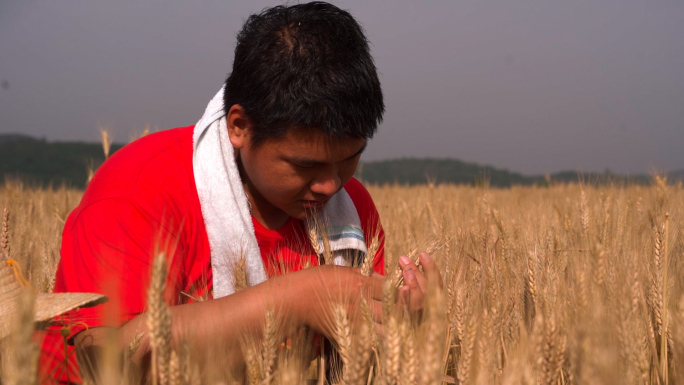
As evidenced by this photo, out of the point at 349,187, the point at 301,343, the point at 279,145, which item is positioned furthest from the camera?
the point at 349,187

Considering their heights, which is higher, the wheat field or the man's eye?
the man's eye

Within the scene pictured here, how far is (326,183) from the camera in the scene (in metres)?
A: 1.48

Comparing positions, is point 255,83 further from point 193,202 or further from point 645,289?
point 645,289

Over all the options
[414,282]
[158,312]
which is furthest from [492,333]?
[158,312]

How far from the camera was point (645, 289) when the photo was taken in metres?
1.61

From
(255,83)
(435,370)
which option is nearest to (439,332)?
(435,370)

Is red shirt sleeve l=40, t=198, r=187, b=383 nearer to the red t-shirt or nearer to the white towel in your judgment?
the red t-shirt

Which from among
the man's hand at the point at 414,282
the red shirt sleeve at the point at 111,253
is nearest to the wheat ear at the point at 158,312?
the red shirt sleeve at the point at 111,253

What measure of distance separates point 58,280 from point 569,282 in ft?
4.96

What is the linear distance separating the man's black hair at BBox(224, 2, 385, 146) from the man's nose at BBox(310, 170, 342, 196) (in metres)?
0.12

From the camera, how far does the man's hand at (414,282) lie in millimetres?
1270

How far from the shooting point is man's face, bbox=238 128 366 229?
4.70ft

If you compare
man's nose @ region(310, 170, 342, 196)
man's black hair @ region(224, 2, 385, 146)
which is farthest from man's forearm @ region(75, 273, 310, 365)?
man's black hair @ region(224, 2, 385, 146)

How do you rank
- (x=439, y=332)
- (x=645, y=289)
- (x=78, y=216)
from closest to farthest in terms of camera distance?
(x=439, y=332) → (x=78, y=216) → (x=645, y=289)
